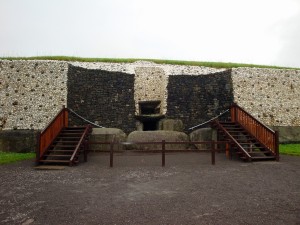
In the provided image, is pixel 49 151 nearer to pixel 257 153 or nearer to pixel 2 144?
pixel 2 144

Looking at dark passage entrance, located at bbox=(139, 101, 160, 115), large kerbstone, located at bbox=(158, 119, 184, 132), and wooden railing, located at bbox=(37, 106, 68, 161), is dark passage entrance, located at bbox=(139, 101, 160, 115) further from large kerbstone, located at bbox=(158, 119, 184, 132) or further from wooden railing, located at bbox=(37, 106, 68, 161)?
wooden railing, located at bbox=(37, 106, 68, 161)

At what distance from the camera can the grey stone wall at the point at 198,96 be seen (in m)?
18.2

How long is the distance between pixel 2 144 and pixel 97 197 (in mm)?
11958

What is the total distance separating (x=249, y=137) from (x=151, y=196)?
7.97m

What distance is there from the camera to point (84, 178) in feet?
24.8

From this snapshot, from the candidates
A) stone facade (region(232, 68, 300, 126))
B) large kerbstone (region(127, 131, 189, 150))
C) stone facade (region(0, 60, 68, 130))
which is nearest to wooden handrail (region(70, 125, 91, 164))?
large kerbstone (region(127, 131, 189, 150))

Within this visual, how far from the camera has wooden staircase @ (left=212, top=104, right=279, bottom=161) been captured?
422 inches

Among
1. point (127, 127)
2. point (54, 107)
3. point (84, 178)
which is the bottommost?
point (84, 178)

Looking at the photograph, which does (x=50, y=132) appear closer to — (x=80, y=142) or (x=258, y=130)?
(x=80, y=142)

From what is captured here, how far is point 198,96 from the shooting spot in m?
18.7

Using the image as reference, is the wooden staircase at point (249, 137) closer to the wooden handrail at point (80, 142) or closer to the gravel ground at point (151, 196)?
the gravel ground at point (151, 196)

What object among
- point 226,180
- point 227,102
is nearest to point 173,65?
point 227,102

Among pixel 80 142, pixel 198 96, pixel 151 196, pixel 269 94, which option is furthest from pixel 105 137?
pixel 269 94

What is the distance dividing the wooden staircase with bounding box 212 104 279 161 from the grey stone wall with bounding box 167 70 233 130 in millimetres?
4500
